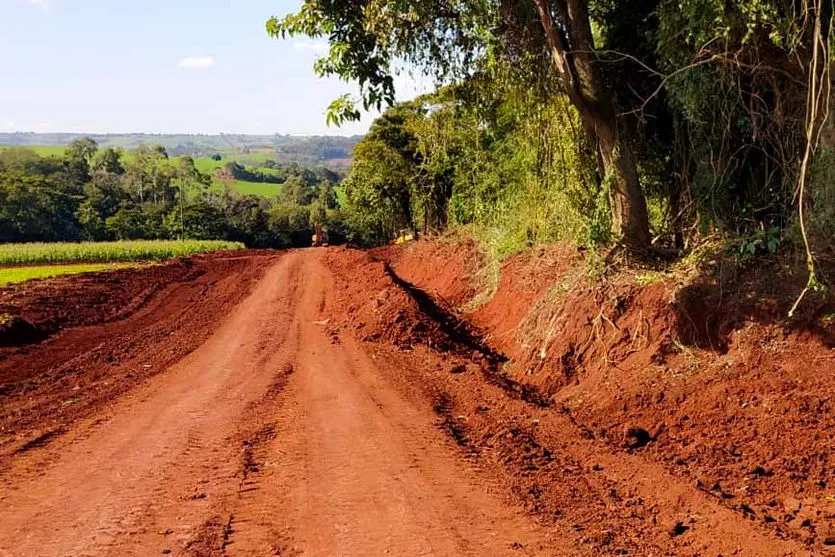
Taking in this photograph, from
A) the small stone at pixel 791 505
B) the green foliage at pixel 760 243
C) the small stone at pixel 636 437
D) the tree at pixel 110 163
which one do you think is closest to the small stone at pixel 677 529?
the small stone at pixel 791 505

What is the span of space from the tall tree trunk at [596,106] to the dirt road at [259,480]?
11.3 feet

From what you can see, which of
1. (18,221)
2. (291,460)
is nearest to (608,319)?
(291,460)

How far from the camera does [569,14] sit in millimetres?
7973

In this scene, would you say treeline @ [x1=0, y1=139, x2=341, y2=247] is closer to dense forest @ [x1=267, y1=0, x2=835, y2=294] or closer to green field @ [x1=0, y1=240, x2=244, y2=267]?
green field @ [x1=0, y1=240, x2=244, y2=267]

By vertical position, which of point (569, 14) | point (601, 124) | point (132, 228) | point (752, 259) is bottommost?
point (132, 228)

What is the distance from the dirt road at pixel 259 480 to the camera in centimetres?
433

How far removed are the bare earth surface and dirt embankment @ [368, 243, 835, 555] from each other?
0.04 meters

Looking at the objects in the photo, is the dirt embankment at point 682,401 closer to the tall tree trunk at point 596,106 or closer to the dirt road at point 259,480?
the dirt road at point 259,480

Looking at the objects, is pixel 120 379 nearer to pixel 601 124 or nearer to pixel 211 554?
pixel 211 554

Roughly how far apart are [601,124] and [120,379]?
6.97 metres

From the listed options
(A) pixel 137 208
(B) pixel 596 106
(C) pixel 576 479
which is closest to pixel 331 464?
(C) pixel 576 479

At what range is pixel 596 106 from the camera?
8055 millimetres

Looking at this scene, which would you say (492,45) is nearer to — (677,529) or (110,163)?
(677,529)

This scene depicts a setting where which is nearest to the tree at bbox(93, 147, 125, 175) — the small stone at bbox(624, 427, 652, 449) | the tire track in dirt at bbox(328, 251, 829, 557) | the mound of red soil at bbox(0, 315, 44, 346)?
the mound of red soil at bbox(0, 315, 44, 346)
